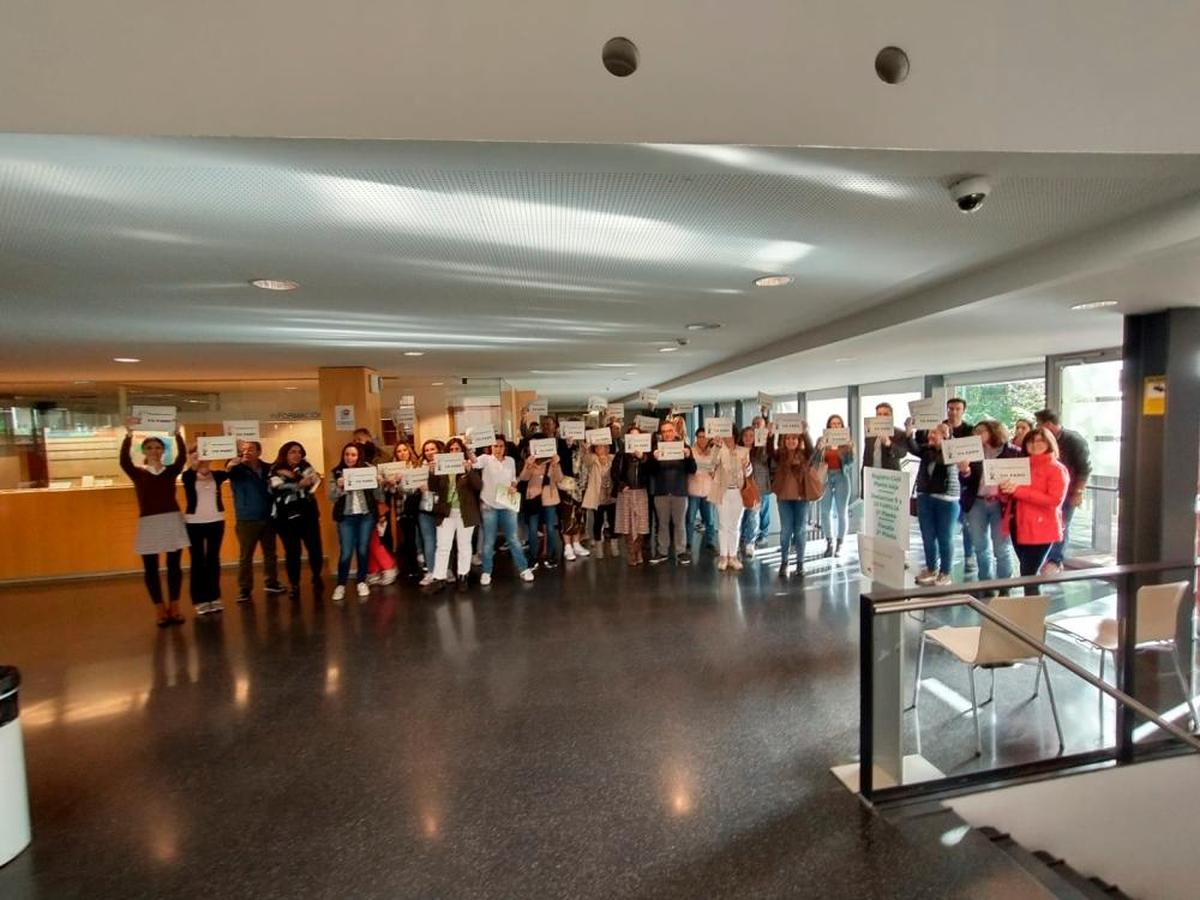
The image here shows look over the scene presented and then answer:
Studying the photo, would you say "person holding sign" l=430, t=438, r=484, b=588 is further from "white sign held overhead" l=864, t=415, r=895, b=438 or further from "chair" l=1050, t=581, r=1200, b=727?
"chair" l=1050, t=581, r=1200, b=727

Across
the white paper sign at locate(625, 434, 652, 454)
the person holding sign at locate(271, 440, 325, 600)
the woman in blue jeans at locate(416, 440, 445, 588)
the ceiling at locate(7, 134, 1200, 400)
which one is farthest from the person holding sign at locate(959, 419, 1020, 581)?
the person holding sign at locate(271, 440, 325, 600)

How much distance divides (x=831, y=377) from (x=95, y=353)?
29.3ft

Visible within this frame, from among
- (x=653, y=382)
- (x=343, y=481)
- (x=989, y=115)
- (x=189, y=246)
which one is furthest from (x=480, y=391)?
(x=989, y=115)

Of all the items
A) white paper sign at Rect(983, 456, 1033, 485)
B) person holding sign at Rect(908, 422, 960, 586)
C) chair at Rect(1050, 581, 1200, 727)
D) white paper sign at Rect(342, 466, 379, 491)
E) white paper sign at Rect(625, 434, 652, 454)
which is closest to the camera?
chair at Rect(1050, 581, 1200, 727)

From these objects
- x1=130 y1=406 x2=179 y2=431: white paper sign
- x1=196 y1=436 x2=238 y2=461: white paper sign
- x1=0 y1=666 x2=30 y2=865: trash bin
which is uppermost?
x1=130 y1=406 x2=179 y2=431: white paper sign

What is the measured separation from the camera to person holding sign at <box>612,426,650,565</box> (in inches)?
241

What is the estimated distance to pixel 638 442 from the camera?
234 inches

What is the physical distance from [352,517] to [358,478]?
437mm

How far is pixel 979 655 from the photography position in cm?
281

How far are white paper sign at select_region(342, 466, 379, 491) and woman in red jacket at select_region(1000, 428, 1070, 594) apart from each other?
18.2ft

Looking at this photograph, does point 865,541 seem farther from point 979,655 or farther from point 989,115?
point 989,115

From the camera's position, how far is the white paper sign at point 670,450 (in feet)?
19.0

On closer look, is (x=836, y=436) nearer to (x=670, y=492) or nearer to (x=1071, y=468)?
(x=670, y=492)

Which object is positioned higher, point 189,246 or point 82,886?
point 189,246
